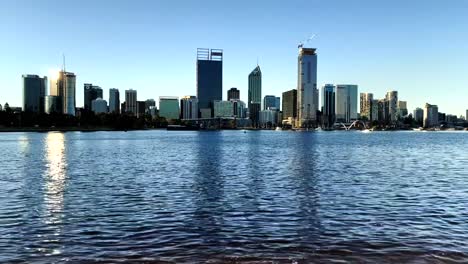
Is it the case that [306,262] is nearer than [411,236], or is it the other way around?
[306,262]

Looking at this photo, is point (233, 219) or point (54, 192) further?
point (54, 192)

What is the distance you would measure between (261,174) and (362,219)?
32.2 m

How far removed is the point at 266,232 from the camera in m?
27.9

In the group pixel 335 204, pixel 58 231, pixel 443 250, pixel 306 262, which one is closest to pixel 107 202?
pixel 58 231

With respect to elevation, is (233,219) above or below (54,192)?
above

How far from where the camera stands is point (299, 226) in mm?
29891

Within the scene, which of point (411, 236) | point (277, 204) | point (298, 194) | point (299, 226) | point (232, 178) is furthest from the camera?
point (232, 178)

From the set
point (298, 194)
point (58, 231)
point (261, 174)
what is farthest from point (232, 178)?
point (58, 231)

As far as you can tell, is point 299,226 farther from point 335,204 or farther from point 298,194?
point 298,194

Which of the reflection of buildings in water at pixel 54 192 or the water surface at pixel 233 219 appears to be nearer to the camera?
the water surface at pixel 233 219

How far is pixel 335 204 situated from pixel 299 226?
9.62 m

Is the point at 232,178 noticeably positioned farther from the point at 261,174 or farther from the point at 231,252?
the point at 231,252

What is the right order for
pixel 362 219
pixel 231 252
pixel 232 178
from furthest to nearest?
pixel 232 178, pixel 362 219, pixel 231 252

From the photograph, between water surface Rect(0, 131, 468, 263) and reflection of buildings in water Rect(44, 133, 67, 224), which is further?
reflection of buildings in water Rect(44, 133, 67, 224)
